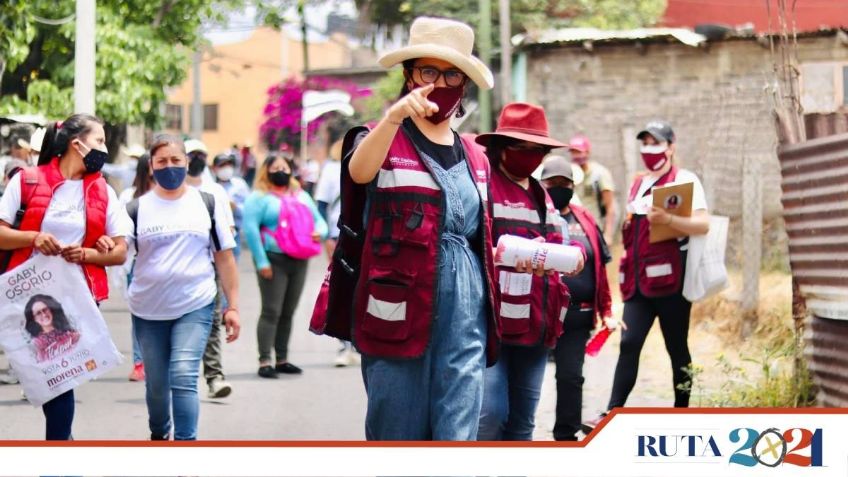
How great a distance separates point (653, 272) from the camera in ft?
25.9

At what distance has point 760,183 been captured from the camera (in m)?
11.3

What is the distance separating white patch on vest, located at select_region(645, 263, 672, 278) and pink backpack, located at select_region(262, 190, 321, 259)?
321 cm

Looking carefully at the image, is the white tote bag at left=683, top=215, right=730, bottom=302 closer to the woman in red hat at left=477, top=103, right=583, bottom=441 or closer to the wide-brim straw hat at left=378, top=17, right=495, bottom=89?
the woman in red hat at left=477, top=103, right=583, bottom=441

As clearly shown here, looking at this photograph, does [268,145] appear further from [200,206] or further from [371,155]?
[371,155]

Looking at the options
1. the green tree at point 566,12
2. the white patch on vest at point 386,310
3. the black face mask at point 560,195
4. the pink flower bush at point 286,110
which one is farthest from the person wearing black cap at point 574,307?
the pink flower bush at point 286,110

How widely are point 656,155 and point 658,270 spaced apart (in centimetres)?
62

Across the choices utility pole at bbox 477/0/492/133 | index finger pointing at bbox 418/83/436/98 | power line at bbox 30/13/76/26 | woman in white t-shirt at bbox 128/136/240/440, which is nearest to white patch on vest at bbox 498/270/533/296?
woman in white t-shirt at bbox 128/136/240/440

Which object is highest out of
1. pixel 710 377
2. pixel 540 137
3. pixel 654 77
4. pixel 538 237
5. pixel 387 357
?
pixel 654 77

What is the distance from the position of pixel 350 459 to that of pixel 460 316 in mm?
582

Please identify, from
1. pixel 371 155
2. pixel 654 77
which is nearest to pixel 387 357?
pixel 371 155

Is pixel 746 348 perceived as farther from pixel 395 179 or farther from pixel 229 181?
pixel 395 179

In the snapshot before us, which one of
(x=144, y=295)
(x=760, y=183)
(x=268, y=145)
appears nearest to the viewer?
(x=144, y=295)

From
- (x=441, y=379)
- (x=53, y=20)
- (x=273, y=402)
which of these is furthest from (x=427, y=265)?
(x=53, y=20)

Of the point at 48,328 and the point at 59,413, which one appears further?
the point at 59,413
